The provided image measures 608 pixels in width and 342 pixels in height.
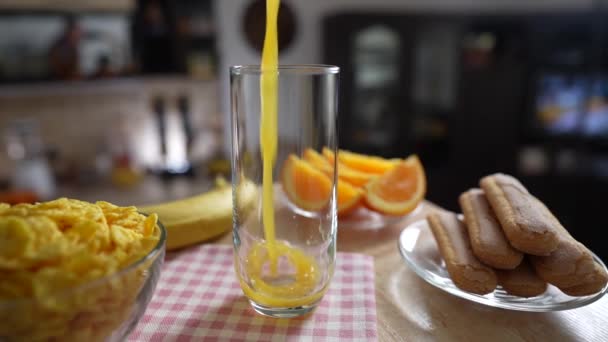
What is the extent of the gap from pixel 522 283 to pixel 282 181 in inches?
12.9

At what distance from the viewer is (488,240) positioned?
58 cm

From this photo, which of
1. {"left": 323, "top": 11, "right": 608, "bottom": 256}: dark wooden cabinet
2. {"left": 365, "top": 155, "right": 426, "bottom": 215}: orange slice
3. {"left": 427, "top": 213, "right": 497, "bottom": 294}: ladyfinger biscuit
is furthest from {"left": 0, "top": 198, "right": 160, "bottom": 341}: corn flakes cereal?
{"left": 323, "top": 11, "right": 608, "bottom": 256}: dark wooden cabinet

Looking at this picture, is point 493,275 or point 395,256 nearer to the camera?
point 493,275

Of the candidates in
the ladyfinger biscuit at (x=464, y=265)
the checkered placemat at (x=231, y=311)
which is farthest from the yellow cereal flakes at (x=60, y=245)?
the ladyfinger biscuit at (x=464, y=265)

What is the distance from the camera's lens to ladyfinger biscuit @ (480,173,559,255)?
1.78 feet

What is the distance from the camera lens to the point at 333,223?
0.58m

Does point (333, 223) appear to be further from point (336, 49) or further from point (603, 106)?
point (603, 106)

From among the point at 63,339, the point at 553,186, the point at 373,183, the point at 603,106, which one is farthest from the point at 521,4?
the point at 63,339

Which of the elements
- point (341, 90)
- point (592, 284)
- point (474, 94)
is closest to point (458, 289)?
point (592, 284)

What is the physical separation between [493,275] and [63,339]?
1.58 ft

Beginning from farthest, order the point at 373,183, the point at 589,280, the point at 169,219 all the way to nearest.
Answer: the point at 373,183 < the point at 169,219 < the point at 589,280

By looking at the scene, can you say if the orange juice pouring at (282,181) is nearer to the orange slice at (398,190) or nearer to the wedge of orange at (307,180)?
the wedge of orange at (307,180)

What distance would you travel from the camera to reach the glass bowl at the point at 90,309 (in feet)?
1.23

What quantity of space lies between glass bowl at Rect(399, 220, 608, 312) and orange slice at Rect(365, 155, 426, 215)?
106 mm
